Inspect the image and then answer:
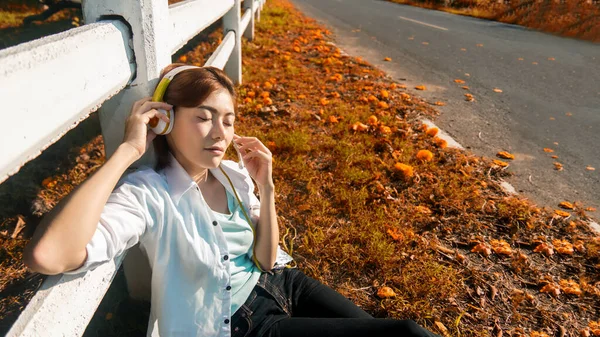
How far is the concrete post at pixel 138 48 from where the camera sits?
1.51 meters

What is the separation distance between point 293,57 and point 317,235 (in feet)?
15.6

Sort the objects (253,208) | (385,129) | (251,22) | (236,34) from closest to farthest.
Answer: (253,208) → (385,129) → (236,34) → (251,22)

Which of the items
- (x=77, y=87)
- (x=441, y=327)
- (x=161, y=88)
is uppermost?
(x=77, y=87)

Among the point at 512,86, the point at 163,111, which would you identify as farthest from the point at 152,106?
the point at 512,86

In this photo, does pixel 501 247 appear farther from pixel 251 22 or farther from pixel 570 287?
pixel 251 22

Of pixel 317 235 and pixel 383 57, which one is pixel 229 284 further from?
pixel 383 57

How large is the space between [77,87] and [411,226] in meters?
2.51

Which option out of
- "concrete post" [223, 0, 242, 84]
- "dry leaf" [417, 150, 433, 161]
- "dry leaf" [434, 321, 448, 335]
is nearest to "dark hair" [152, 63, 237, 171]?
"dry leaf" [434, 321, 448, 335]

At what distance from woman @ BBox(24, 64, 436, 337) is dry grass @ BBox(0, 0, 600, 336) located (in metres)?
0.67

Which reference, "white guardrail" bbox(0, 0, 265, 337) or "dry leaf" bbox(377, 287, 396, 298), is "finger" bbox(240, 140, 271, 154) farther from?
"dry leaf" bbox(377, 287, 396, 298)

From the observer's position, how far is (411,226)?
10.2 ft

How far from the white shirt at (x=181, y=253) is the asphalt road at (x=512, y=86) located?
2.97 m

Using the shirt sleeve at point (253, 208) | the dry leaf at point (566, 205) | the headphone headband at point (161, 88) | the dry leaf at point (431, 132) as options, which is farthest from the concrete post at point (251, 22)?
the headphone headband at point (161, 88)

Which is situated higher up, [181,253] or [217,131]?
[217,131]
